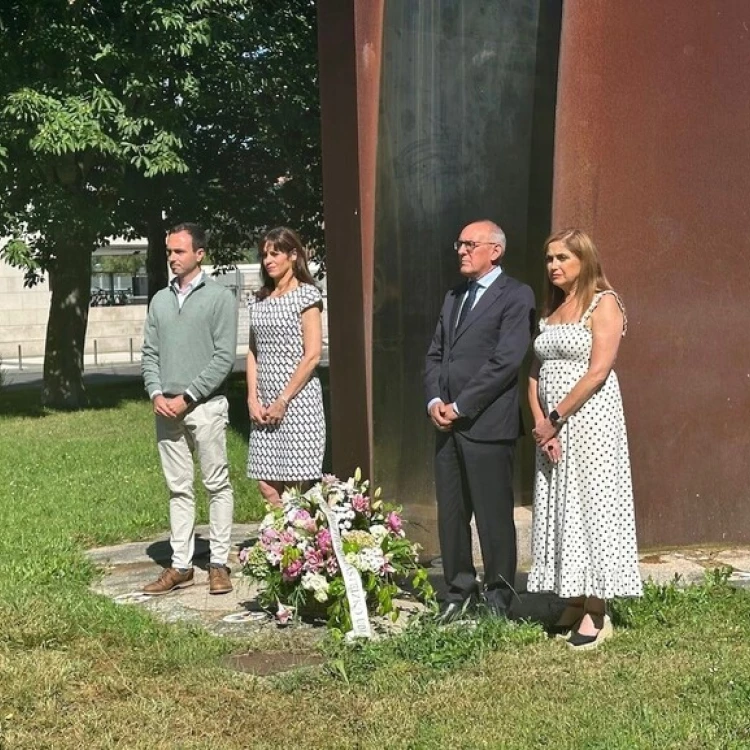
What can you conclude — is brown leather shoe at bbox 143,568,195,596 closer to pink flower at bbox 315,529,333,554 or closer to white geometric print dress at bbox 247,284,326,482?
white geometric print dress at bbox 247,284,326,482

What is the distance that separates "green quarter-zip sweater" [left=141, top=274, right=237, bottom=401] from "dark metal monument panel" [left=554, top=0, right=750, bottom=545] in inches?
72.2

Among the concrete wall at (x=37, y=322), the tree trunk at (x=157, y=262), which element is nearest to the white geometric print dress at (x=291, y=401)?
the tree trunk at (x=157, y=262)

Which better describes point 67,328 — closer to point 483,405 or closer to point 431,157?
point 431,157

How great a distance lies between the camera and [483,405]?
5.61 meters

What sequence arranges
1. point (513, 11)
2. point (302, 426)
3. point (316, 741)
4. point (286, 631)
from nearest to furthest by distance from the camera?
1. point (316, 741)
2. point (286, 631)
3. point (302, 426)
4. point (513, 11)

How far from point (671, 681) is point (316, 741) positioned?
1343 mm

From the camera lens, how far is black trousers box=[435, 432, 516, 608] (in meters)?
5.69

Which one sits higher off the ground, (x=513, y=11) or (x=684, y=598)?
(x=513, y=11)

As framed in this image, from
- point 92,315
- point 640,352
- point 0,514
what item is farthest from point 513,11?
point 92,315

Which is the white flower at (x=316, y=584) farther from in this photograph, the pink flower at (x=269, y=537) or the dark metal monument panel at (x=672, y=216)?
the dark metal monument panel at (x=672, y=216)

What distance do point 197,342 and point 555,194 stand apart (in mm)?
2016

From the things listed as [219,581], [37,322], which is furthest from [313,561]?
[37,322]

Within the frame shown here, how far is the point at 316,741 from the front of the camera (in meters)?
4.31

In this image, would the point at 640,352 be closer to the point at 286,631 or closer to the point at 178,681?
the point at 286,631
